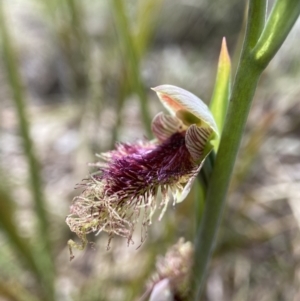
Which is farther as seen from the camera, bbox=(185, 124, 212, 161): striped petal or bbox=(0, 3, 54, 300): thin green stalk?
bbox=(0, 3, 54, 300): thin green stalk

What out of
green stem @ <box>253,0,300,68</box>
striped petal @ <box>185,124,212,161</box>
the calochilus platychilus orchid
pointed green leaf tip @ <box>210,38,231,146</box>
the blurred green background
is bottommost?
the blurred green background

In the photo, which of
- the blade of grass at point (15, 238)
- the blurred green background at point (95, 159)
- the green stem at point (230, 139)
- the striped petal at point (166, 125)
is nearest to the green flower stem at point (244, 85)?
the green stem at point (230, 139)

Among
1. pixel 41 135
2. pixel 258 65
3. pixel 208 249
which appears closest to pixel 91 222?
pixel 208 249

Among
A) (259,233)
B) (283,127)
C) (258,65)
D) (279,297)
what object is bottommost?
(279,297)

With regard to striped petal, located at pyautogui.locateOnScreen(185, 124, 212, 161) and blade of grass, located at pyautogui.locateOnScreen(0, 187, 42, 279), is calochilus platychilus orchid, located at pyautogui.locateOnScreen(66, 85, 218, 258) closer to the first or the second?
striped petal, located at pyautogui.locateOnScreen(185, 124, 212, 161)

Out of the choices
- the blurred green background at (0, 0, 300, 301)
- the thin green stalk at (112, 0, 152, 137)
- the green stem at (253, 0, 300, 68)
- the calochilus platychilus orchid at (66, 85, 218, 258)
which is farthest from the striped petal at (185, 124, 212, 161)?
the thin green stalk at (112, 0, 152, 137)

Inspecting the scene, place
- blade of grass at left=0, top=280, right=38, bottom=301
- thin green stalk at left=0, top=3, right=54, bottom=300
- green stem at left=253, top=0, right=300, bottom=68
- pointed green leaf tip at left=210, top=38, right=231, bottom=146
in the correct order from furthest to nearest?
thin green stalk at left=0, top=3, right=54, bottom=300, blade of grass at left=0, top=280, right=38, bottom=301, pointed green leaf tip at left=210, top=38, right=231, bottom=146, green stem at left=253, top=0, right=300, bottom=68

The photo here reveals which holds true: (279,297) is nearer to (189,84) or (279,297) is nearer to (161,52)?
(189,84)
